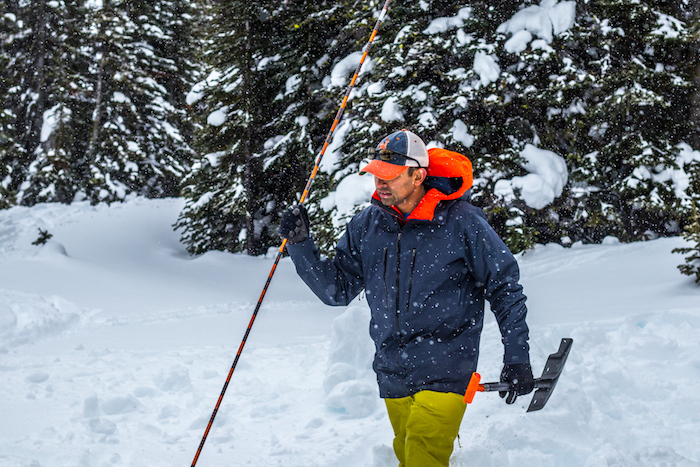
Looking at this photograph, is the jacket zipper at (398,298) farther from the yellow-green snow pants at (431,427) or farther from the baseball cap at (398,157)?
the baseball cap at (398,157)

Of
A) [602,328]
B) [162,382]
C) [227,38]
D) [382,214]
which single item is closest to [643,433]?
[602,328]

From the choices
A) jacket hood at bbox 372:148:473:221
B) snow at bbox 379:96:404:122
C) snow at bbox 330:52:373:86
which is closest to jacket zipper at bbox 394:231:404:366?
jacket hood at bbox 372:148:473:221

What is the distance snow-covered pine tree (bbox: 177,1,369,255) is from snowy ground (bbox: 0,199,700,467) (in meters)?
4.85

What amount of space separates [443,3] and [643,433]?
8.48m

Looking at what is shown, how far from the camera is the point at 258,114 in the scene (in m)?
15.3

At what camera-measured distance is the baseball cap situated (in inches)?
115

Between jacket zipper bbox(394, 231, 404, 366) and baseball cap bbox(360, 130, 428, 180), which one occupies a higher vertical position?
baseball cap bbox(360, 130, 428, 180)

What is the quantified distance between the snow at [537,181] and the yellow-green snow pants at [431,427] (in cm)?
Answer: 725

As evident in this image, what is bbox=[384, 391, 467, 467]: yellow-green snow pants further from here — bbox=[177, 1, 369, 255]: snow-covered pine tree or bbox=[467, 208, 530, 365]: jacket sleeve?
bbox=[177, 1, 369, 255]: snow-covered pine tree

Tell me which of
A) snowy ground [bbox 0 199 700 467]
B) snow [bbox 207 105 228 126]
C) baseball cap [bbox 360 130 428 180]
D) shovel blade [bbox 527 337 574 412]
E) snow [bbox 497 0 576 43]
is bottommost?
snowy ground [bbox 0 199 700 467]

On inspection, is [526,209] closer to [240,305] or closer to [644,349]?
[644,349]

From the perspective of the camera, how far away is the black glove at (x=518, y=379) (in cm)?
278

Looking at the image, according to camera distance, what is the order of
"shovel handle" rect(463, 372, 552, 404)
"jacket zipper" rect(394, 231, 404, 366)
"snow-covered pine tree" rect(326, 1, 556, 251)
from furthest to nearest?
"snow-covered pine tree" rect(326, 1, 556, 251) → "jacket zipper" rect(394, 231, 404, 366) → "shovel handle" rect(463, 372, 552, 404)

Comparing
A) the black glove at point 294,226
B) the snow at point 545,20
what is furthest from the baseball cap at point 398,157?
the snow at point 545,20
